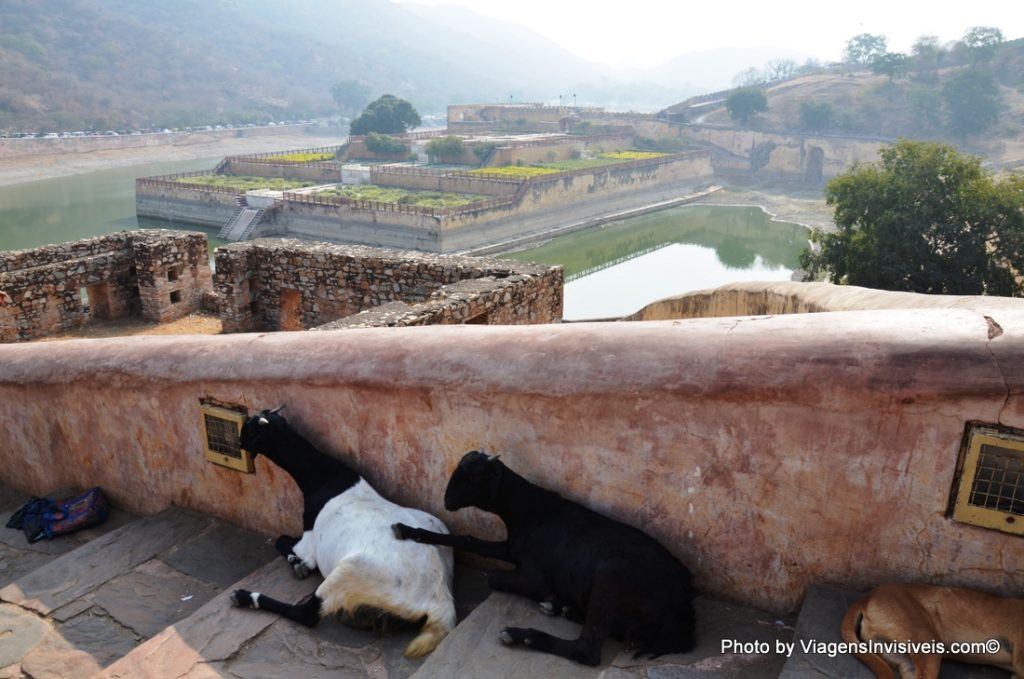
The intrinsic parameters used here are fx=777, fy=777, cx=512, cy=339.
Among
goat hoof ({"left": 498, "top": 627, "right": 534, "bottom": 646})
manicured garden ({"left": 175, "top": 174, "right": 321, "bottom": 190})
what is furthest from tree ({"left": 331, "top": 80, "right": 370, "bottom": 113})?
goat hoof ({"left": 498, "top": 627, "right": 534, "bottom": 646})

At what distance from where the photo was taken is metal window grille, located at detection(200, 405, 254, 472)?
3.83 meters

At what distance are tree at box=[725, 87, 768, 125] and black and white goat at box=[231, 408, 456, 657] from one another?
75.9 meters

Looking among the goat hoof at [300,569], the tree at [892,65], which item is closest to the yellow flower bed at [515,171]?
the goat hoof at [300,569]

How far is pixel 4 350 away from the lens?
492 centimetres

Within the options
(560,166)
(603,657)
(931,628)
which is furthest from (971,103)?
(603,657)

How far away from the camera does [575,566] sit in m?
2.89

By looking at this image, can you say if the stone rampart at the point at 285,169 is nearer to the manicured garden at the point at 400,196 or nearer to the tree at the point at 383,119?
A: the manicured garden at the point at 400,196

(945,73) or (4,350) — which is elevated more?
(945,73)

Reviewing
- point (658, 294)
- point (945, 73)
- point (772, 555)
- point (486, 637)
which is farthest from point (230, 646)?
point (945, 73)

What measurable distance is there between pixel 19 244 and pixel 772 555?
40302mm

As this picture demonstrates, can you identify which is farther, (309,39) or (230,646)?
(309,39)

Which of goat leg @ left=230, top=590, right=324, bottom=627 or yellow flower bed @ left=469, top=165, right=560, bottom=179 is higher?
yellow flower bed @ left=469, top=165, right=560, bottom=179

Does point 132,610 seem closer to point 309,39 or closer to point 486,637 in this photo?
point 486,637

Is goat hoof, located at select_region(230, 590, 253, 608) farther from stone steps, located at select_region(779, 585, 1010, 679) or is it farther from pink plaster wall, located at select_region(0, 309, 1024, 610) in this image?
stone steps, located at select_region(779, 585, 1010, 679)
